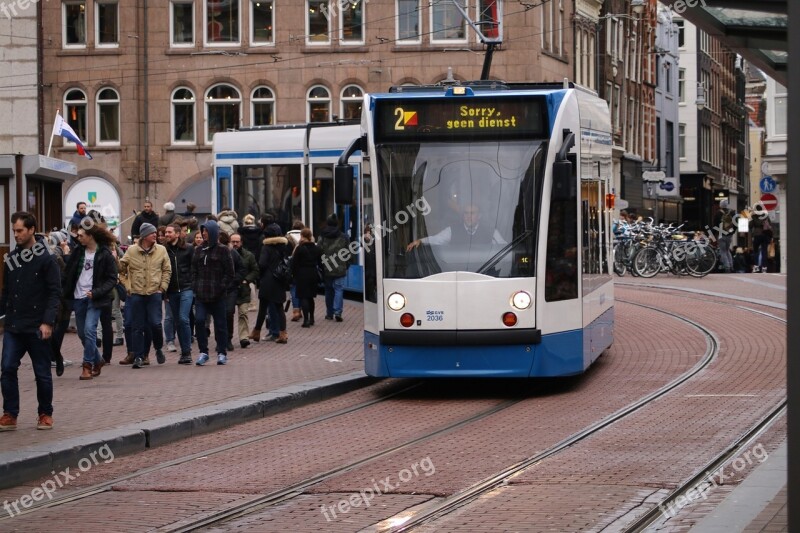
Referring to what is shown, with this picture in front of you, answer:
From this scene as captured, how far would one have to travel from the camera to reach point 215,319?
19062 millimetres

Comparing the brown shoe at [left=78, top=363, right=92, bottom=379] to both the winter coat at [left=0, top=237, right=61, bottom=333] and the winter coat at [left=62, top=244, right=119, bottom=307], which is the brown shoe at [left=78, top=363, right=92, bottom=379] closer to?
the winter coat at [left=62, top=244, right=119, bottom=307]

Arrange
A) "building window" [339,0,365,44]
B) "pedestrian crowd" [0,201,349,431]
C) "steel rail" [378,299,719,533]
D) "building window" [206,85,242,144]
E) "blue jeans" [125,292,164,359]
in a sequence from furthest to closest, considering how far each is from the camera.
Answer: "building window" [206,85,242,144] → "building window" [339,0,365,44] → "blue jeans" [125,292,164,359] → "pedestrian crowd" [0,201,349,431] → "steel rail" [378,299,719,533]

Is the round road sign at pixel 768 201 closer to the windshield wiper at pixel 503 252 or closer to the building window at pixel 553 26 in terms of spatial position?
the building window at pixel 553 26

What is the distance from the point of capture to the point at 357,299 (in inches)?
1217

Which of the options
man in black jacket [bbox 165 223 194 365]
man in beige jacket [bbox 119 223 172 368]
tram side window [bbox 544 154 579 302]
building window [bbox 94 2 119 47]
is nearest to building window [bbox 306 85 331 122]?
building window [bbox 94 2 119 47]

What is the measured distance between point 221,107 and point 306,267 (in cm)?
2883

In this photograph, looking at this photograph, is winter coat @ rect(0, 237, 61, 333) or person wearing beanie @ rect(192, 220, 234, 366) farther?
person wearing beanie @ rect(192, 220, 234, 366)

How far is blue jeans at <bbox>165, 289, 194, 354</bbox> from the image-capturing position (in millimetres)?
19078

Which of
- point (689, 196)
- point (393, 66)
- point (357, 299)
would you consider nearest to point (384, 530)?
point (357, 299)

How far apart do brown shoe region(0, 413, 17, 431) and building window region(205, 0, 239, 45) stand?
40323 millimetres

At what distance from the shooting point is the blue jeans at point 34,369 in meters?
12.5

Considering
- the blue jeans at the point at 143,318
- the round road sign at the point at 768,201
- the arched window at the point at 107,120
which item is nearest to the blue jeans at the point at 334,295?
the blue jeans at the point at 143,318

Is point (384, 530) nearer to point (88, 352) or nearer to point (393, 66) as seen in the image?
point (88, 352)

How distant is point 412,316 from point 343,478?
4.53 m
